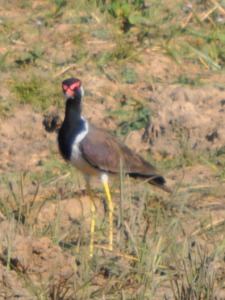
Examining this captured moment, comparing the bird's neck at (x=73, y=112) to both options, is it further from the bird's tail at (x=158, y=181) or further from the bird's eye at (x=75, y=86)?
the bird's tail at (x=158, y=181)

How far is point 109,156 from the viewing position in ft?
28.9

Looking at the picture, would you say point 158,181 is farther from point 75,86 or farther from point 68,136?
point 75,86

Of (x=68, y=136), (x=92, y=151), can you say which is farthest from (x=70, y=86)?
(x=92, y=151)

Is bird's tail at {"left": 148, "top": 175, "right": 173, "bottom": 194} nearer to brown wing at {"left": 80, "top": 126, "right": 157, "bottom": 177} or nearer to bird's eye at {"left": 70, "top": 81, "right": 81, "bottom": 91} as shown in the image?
brown wing at {"left": 80, "top": 126, "right": 157, "bottom": 177}

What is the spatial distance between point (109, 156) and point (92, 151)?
0.14 meters

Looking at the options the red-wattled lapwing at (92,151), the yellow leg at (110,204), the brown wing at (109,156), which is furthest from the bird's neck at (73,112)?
the yellow leg at (110,204)

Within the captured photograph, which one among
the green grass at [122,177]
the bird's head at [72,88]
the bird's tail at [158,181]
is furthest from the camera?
the bird's head at [72,88]

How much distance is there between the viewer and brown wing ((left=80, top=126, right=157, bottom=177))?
8727mm

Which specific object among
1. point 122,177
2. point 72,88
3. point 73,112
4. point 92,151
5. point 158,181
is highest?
point 122,177

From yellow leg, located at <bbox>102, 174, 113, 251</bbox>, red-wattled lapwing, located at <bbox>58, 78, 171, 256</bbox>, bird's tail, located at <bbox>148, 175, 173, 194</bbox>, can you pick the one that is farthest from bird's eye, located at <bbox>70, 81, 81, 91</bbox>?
bird's tail, located at <bbox>148, 175, 173, 194</bbox>

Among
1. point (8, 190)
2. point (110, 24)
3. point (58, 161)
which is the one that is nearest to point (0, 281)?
point (8, 190)

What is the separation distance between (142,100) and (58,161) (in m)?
1.04

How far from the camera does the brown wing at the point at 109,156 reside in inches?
344

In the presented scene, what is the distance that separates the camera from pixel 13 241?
23.8ft
